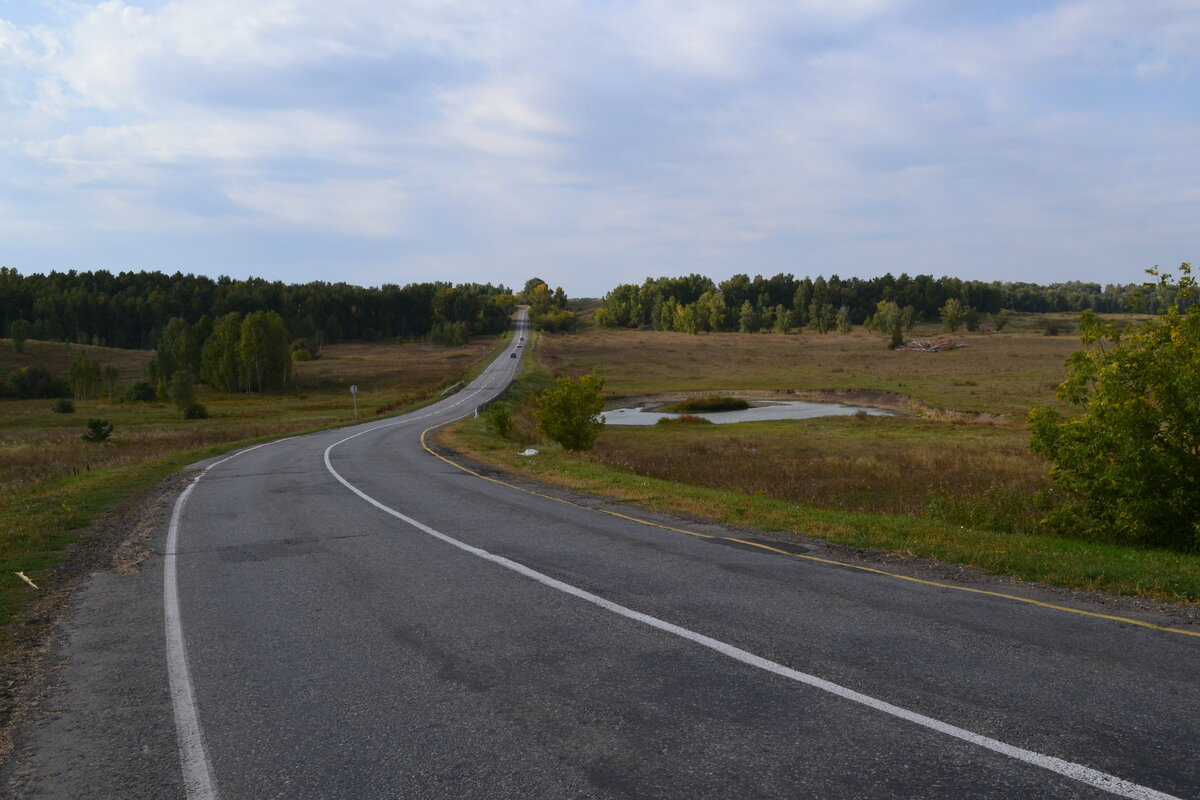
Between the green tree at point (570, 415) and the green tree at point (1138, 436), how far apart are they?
70.4ft

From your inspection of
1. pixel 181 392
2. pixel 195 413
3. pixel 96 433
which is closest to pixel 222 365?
pixel 181 392

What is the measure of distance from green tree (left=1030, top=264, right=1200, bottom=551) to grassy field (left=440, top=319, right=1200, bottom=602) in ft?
3.29

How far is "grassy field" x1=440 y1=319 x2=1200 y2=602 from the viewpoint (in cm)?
1105

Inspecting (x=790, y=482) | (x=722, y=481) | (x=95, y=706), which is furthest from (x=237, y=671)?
(x=790, y=482)

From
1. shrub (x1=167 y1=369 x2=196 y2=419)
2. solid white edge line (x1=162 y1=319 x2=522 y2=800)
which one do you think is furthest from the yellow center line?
shrub (x1=167 y1=369 x2=196 y2=419)

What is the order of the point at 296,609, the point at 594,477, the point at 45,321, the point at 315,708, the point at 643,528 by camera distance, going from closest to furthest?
the point at 315,708 → the point at 296,609 → the point at 643,528 → the point at 594,477 → the point at 45,321

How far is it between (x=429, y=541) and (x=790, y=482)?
54.8 ft

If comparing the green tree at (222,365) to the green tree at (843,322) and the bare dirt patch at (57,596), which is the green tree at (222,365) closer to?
the bare dirt patch at (57,596)

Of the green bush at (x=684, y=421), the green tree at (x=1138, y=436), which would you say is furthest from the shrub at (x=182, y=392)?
the green tree at (x=1138, y=436)

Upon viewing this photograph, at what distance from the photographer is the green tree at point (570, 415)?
33531 millimetres

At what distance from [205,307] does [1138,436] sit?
598 feet

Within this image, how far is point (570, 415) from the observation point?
33.7 metres

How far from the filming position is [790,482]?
26.2 metres

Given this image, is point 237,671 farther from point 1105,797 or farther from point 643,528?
point 643,528
